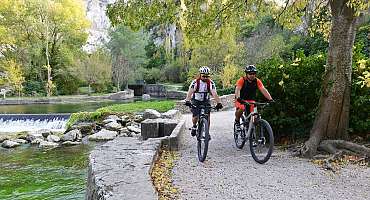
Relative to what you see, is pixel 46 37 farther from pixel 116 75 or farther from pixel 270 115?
pixel 270 115

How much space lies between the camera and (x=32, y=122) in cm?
2270

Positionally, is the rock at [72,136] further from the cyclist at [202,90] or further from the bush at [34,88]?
the bush at [34,88]

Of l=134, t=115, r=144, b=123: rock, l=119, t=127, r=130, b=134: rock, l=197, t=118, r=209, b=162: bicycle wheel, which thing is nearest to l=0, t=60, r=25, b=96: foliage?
l=134, t=115, r=144, b=123: rock

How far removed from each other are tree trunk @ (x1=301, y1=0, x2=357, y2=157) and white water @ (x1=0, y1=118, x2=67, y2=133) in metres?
16.3

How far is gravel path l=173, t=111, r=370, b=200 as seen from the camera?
5211mm

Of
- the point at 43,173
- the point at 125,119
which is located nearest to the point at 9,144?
the point at 125,119

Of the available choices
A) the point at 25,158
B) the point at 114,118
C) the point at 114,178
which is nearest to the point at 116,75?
the point at 114,118

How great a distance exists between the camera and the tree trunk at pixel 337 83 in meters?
7.50

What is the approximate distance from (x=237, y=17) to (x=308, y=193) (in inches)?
209

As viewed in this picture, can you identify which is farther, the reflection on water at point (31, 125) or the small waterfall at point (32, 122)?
the small waterfall at point (32, 122)

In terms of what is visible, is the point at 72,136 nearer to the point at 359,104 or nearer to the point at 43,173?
the point at 43,173

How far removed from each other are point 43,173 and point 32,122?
470 inches

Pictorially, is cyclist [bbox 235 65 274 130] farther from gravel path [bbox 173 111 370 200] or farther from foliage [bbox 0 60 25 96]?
Answer: foliage [bbox 0 60 25 96]

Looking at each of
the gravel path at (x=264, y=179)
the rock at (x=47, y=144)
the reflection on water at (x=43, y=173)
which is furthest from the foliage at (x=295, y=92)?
the rock at (x=47, y=144)
